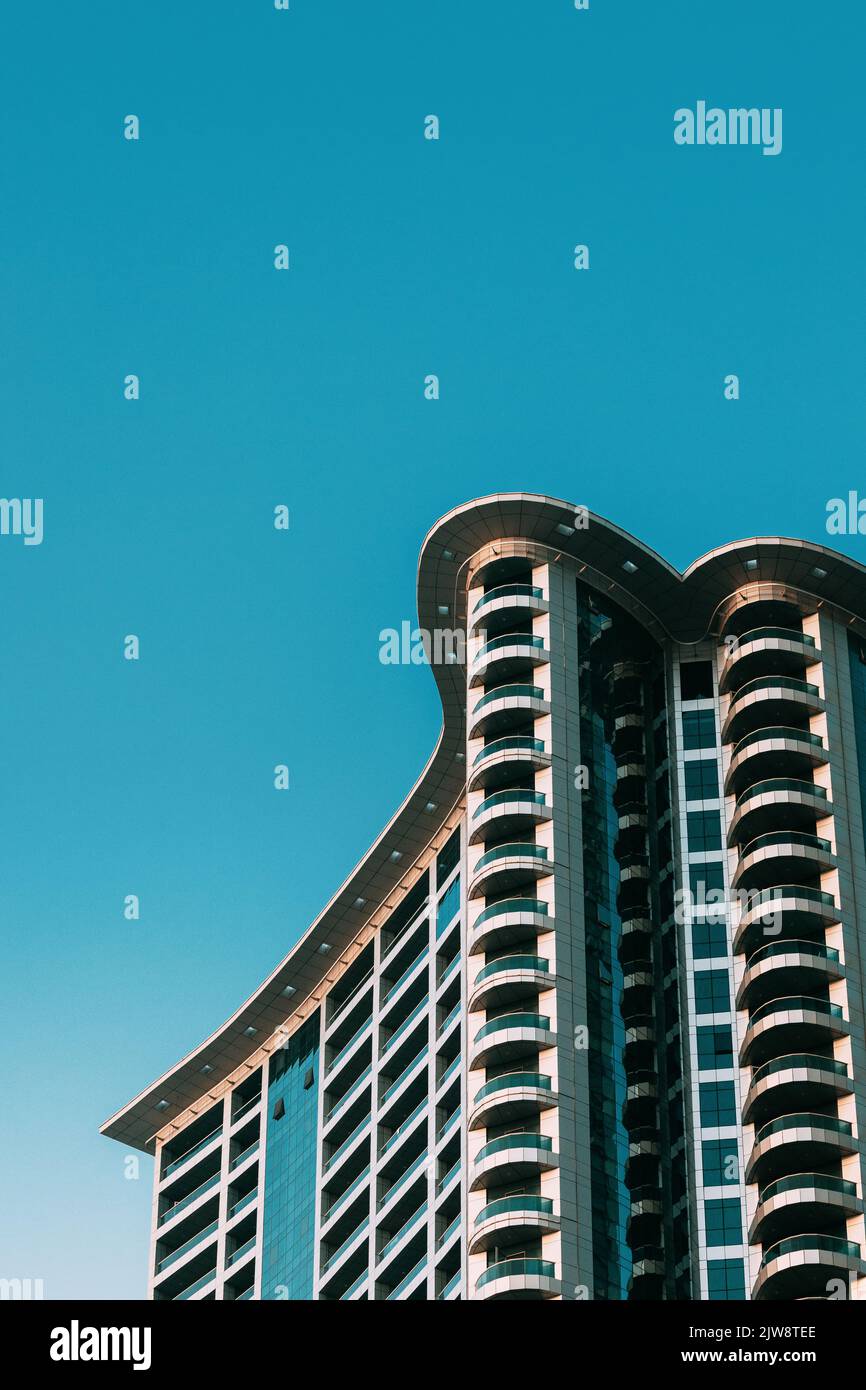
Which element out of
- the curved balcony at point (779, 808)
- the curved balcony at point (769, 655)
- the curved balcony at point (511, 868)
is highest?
the curved balcony at point (769, 655)

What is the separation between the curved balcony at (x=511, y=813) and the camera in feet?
317

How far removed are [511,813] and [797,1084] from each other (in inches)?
730

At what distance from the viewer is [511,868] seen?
94812mm

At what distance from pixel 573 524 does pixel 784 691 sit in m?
13.8

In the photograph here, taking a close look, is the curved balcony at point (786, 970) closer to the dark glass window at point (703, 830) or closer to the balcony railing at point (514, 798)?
the dark glass window at point (703, 830)

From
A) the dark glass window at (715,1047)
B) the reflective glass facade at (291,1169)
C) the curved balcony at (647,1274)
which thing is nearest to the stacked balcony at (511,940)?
the curved balcony at (647,1274)

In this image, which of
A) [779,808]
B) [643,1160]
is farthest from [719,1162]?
[779,808]

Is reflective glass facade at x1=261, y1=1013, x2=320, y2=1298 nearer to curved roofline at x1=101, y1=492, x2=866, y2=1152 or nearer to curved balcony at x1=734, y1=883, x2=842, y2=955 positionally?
curved roofline at x1=101, y1=492, x2=866, y2=1152

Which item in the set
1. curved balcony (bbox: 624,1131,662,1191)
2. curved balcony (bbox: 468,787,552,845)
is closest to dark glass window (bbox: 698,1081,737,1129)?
curved balcony (bbox: 624,1131,662,1191)

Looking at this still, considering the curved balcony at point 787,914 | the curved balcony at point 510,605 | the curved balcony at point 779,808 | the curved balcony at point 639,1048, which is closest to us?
the curved balcony at point 787,914

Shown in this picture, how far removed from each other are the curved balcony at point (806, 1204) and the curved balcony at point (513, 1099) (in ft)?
33.2

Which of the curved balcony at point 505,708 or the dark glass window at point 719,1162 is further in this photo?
the curved balcony at point 505,708
